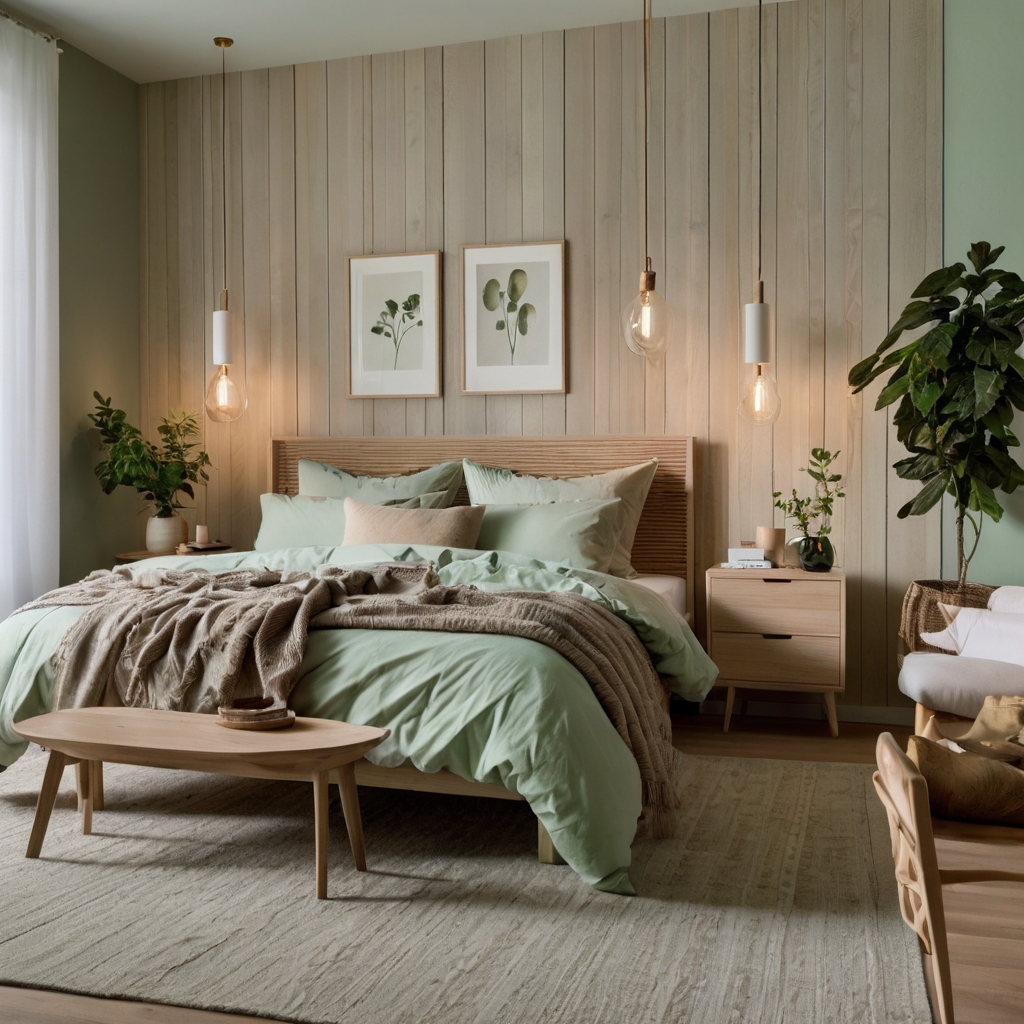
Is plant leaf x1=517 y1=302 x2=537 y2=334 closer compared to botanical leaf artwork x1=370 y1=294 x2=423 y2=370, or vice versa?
plant leaf x1=517 y1=302 x2=537 y2=334

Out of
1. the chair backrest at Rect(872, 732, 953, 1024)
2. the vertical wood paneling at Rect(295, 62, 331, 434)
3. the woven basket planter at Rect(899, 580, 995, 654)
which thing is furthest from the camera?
the vertical wood paneling at Rect(295, 62, 331, 434)

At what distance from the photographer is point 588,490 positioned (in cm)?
425

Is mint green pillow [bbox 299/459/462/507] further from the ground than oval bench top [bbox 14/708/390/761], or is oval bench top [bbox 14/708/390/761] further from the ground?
mint green pillow [bbox 299/459/462/507]

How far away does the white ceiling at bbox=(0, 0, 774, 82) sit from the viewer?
4309 millimetres

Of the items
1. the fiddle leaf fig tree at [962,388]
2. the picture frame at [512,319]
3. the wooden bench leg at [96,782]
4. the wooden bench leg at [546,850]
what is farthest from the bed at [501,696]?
the picture frame at [512,319]

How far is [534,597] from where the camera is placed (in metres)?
2.96

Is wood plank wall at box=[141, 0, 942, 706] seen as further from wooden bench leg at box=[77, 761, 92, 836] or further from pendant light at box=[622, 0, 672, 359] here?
wooden bench leg at box=[77, 761, 92, 836]

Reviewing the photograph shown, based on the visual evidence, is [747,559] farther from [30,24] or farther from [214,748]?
[30,24]

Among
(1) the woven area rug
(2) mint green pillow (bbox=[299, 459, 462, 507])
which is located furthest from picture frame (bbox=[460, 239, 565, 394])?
(1) the woven area rug

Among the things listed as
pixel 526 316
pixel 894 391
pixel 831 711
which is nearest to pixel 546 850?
pixel 831 711

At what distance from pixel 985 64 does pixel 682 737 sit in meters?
2.86

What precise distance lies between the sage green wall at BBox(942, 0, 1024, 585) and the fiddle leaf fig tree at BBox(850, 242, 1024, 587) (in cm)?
22

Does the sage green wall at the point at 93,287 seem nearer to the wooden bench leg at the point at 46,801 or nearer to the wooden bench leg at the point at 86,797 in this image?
the wooden bench leg at the point at 86,797

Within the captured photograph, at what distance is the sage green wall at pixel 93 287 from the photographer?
469 centimetres
